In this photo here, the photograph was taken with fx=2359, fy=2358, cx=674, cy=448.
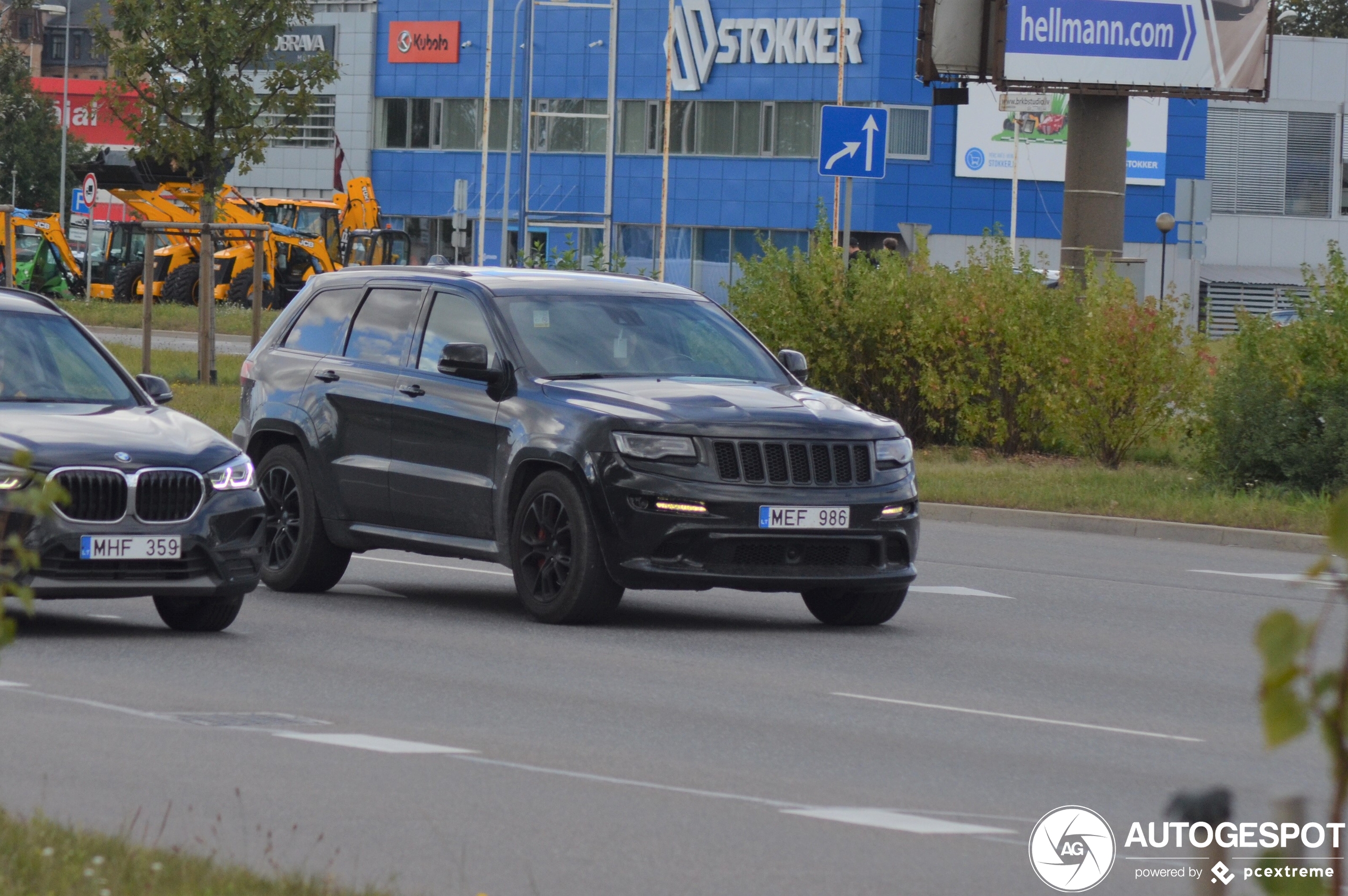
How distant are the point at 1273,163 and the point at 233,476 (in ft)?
239

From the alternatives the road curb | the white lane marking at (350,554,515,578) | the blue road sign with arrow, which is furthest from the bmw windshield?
the blue road sign with arrow

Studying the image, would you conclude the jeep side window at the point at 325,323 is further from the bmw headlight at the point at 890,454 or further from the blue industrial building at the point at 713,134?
the blue industrial building at the point at 713,134

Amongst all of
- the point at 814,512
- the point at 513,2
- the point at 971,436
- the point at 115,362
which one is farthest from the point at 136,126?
the point at 513,2

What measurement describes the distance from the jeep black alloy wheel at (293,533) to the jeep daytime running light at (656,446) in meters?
2.55

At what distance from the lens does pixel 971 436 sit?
78.9ft

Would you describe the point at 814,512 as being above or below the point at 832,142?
below

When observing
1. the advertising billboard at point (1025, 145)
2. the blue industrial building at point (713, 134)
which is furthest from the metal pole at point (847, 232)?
the advertising billboard at point (1025, 145)

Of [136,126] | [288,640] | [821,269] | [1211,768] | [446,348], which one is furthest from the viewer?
[136,126]

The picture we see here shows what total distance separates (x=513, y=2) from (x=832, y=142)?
5721cm

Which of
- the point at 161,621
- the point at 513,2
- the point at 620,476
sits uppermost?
the point at 513,2

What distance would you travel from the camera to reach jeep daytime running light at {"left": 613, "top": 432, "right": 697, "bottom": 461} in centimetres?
1146

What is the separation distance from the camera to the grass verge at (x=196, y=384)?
84.9ft

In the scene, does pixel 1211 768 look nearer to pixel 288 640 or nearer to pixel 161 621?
pixel 288 640

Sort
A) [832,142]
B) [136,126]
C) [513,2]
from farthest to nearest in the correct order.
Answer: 1. [513,2]
2. [136,126]
3. [832,142]
